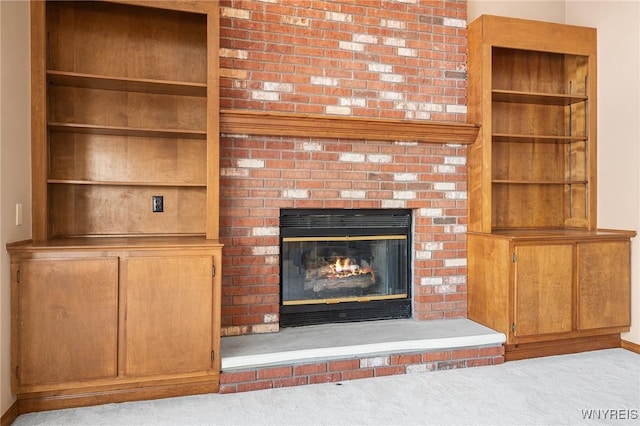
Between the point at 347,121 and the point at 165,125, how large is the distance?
49.4 inches

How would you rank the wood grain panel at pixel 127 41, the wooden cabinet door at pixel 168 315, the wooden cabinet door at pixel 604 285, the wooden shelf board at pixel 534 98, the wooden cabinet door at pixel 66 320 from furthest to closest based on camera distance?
the wooden shelf board at pixel 534 98, the wooden cabinet door at pixel 604 285, the wood grain panel at pixel 127 41, the wooden cabinet door at pixel 168 315, the wooden cabinet door at pixel 66 320

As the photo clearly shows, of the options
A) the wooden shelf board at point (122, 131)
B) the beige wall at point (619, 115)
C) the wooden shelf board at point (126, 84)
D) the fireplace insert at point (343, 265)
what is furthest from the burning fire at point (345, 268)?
the beige wall at point (619, 115)

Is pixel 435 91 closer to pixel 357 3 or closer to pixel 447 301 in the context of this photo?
pixel 357 3

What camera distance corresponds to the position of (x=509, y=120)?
3734 mm

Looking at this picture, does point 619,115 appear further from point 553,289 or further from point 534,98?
point 553,289

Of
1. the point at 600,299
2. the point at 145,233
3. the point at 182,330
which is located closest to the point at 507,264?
the point at 600,299

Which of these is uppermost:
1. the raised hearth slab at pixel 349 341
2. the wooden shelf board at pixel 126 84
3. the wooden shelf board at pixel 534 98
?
the wooden shelf board at pixel 534 98

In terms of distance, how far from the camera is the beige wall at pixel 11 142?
7.39 feet

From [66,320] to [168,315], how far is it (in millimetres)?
515

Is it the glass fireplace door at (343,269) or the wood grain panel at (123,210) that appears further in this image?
the glass fireplace door at (343,269)

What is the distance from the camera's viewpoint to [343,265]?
348 cm

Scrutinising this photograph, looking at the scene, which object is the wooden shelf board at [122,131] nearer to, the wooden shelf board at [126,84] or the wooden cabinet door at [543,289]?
the wooden shelf board at [126,84]

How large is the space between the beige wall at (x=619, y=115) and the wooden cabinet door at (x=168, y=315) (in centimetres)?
306

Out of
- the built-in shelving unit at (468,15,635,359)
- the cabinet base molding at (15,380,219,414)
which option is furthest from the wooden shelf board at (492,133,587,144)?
the cabinet base molding at (15,380,219,414)
